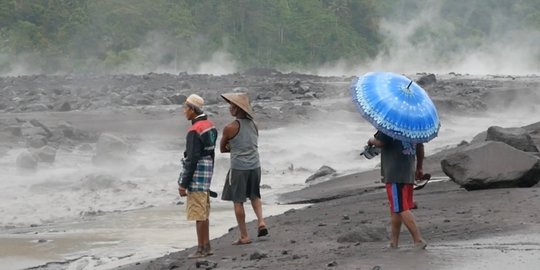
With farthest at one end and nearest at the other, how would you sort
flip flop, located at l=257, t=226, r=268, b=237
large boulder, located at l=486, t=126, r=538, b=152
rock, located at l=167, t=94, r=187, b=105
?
rock, located at l=167, t=94, r=187, b=105
large boulder, located at l=486, t=126, r=538, b=152
flip flop, located at l=257, t=226, r=268, b=237

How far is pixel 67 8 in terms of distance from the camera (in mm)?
61781

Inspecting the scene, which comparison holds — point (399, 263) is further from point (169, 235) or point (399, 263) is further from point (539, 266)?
point (169, 235)

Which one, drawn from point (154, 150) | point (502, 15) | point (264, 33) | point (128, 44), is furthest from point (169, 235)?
point (502, 15)

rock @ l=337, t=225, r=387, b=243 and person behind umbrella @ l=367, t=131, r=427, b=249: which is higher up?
person behind umbrella @ l=367, t=131, r=427, b=249

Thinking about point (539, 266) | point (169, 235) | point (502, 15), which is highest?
point (502, 15)

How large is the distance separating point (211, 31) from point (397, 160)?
60945 mm

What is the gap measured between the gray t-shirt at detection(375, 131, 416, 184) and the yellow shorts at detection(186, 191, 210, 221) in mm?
1754

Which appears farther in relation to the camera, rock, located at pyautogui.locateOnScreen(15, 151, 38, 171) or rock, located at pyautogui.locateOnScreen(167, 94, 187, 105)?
rock, located at pyautogui.locateOnScreen(167, 94, 187, 105)

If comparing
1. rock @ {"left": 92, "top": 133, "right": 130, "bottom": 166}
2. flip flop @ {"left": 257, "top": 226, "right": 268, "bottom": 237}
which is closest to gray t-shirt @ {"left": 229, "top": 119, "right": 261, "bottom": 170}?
flip flop @ {"left": 257, "top": 226, "right": 268, "bottom": 237}

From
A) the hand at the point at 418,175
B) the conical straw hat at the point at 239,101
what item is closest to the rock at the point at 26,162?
the conical straw hat at the point at 239,101

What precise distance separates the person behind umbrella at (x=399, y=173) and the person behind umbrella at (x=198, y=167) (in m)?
1.56

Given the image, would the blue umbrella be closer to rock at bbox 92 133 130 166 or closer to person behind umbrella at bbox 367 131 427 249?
person behind umbrella at bbox 367 131 427 249

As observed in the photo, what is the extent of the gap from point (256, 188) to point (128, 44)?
180 feet

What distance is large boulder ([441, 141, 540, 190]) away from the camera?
31.3ft
